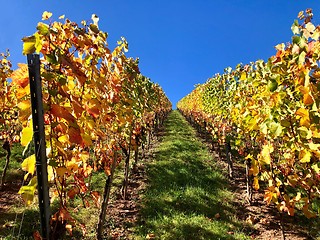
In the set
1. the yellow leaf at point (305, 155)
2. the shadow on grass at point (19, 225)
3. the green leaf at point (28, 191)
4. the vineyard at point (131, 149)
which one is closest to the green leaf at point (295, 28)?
the vineyard at point (131, 149)

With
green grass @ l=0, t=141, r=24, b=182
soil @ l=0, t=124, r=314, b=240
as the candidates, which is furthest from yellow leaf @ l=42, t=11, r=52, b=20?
green grass @ l=0, t=141, r=24, b=182

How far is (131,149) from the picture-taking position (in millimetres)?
8789

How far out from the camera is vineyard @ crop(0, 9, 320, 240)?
187 centimetres

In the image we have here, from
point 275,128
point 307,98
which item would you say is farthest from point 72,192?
point 307,98

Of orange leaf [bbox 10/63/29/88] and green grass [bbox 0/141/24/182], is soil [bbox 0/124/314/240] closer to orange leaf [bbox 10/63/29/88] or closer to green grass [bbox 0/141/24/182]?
green grass [bbox 0/141/24/182]

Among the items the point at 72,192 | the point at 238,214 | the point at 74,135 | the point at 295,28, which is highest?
the point at 295,28

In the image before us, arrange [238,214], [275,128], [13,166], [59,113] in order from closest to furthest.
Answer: [59,113] → [275,128] → [238,214] → [13,166]

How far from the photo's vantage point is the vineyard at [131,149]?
6.14ft

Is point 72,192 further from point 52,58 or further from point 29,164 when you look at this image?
point 52,58

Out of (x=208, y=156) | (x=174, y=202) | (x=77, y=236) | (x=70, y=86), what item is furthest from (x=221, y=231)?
(x=208, y=156)

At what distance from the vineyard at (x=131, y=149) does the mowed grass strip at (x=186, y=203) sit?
1.4 inches

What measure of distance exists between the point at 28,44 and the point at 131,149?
23.8ft

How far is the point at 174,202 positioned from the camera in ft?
25.7

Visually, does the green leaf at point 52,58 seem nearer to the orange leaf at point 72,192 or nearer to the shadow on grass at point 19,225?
the orange leaf at point 72,192
